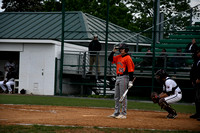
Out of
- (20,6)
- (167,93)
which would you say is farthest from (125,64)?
(20,6)

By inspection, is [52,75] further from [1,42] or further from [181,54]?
[181,54]

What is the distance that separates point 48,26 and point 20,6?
2325 cm

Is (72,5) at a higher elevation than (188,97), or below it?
higher

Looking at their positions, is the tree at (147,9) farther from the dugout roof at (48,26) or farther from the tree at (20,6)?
the dugout roof at (48,26)

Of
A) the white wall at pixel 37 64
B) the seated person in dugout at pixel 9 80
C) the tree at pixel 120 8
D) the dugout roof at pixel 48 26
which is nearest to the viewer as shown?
the white wall at pixel 37 64

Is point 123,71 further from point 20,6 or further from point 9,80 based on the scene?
point 20,6

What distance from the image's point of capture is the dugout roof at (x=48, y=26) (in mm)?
29969

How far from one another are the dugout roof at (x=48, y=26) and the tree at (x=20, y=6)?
18719 millimetres

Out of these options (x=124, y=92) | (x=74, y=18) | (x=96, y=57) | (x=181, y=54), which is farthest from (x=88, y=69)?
(x=124, y=92)

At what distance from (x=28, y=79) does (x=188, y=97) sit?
9679mm

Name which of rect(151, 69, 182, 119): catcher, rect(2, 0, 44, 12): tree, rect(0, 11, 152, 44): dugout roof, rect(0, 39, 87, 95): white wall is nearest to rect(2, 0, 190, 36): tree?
rect(2, 0, 44, 12): tree

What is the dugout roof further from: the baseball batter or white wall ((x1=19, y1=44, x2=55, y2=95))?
the baseball batter

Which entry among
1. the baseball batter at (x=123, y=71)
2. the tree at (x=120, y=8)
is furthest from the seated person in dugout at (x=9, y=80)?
the tree at (x=120, y=8)

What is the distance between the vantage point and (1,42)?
25.3m
